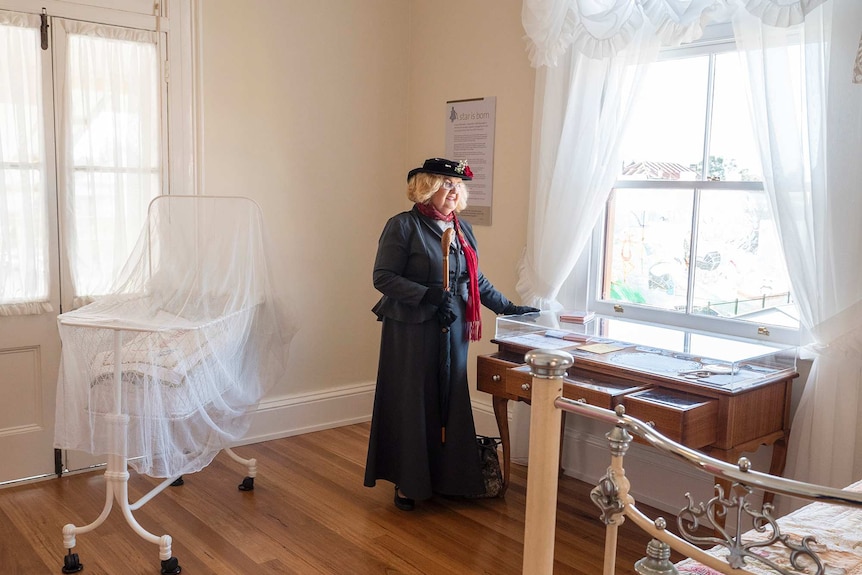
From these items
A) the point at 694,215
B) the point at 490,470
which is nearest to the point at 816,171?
the point at 694,215

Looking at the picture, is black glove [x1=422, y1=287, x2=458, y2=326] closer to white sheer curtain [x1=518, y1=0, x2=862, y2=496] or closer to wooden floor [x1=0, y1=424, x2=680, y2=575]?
wooden floor [x1=0, y1=424, x2=680, y2=575]

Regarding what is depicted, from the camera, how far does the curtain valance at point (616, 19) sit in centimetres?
289

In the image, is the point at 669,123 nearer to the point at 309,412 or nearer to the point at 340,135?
the point at 340,135

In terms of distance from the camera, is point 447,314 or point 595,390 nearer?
point 595,390

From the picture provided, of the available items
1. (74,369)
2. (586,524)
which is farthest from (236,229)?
(586,524)

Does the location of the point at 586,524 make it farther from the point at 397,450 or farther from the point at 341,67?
the point at 341,67

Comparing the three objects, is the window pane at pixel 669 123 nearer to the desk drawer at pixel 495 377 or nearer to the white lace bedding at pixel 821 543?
the desk drawer at pixel 495 377

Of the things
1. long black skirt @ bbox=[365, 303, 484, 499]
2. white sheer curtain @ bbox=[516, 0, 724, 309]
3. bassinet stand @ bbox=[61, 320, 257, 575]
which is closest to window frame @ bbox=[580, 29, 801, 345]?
white sheer curtain @ bbox=[516, 0, 724, 309]

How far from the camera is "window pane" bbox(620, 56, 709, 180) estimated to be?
3.44m

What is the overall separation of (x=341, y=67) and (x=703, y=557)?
3.62 meters

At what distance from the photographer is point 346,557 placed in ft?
9.81

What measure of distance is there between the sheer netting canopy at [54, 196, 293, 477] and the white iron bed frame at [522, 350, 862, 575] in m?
1.62

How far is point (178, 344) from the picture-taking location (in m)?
2.94

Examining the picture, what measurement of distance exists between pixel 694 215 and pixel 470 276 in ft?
3.25
